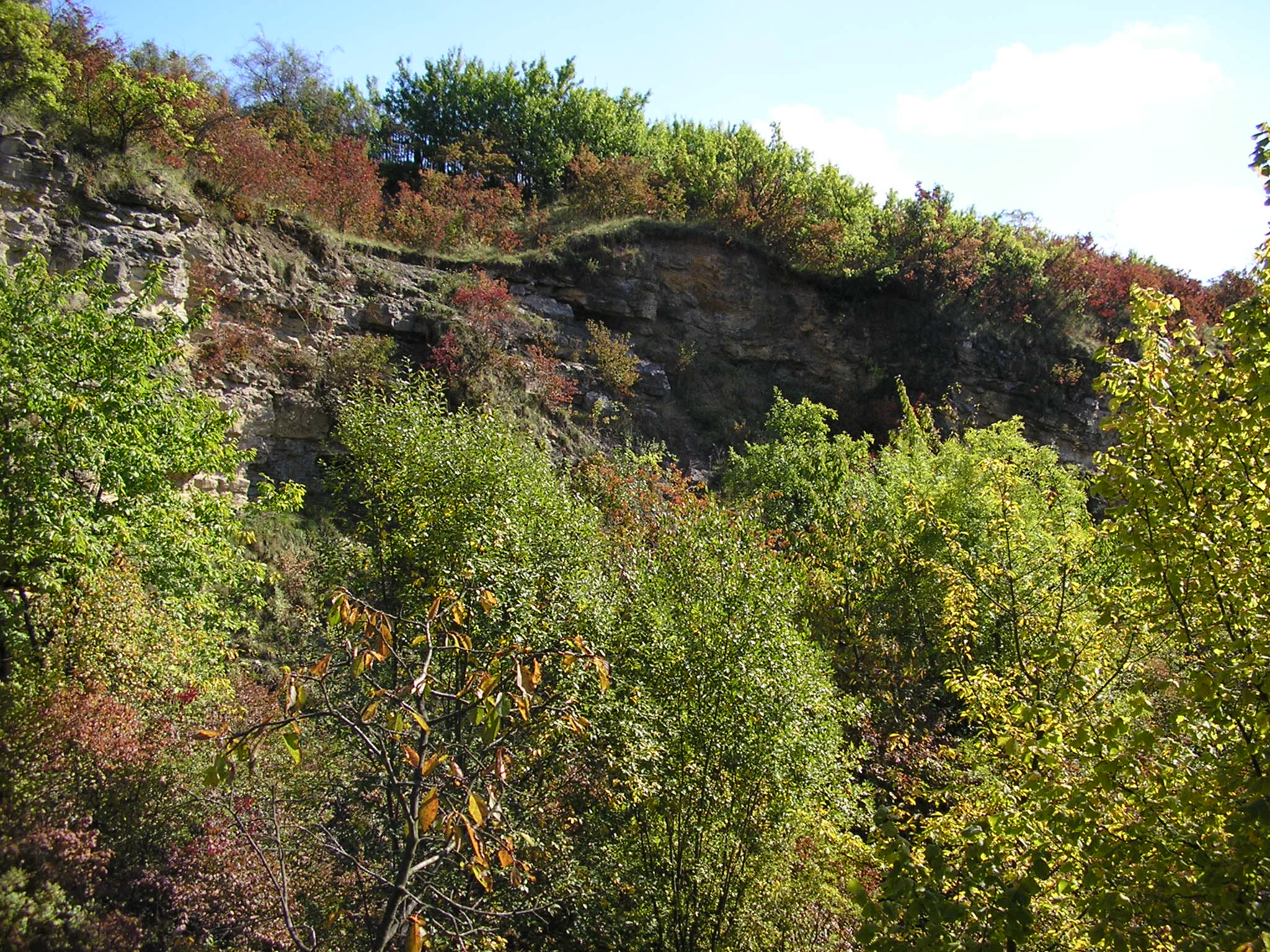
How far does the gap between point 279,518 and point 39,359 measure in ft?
22.0

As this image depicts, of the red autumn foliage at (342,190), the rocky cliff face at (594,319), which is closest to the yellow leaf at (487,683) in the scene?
the rocky cliff face at (594,319)

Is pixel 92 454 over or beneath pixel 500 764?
over

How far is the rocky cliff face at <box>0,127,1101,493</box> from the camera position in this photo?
1447cm

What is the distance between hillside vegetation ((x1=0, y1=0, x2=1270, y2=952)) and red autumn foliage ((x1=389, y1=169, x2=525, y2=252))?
4.28 m

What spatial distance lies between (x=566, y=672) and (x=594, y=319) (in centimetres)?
1739

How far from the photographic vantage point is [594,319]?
76.6 feet

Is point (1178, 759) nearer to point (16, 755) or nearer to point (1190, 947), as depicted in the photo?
point (1190, 947)

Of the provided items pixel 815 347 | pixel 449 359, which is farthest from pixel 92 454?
pixel 815 347

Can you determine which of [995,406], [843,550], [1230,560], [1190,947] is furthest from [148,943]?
[995,406]

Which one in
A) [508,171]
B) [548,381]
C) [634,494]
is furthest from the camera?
[508,171]

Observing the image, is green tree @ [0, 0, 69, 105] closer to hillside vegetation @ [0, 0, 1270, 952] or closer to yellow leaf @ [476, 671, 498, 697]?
hillside vegetation @ [0, 0, 1270, 952]

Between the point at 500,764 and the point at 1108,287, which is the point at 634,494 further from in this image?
the point at 1108,287

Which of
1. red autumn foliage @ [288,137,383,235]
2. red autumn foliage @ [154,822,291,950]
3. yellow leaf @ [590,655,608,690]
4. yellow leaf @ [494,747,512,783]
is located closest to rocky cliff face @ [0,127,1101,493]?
red autumn foliage @ [288,137,383,235]

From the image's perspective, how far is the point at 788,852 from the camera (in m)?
7.66
